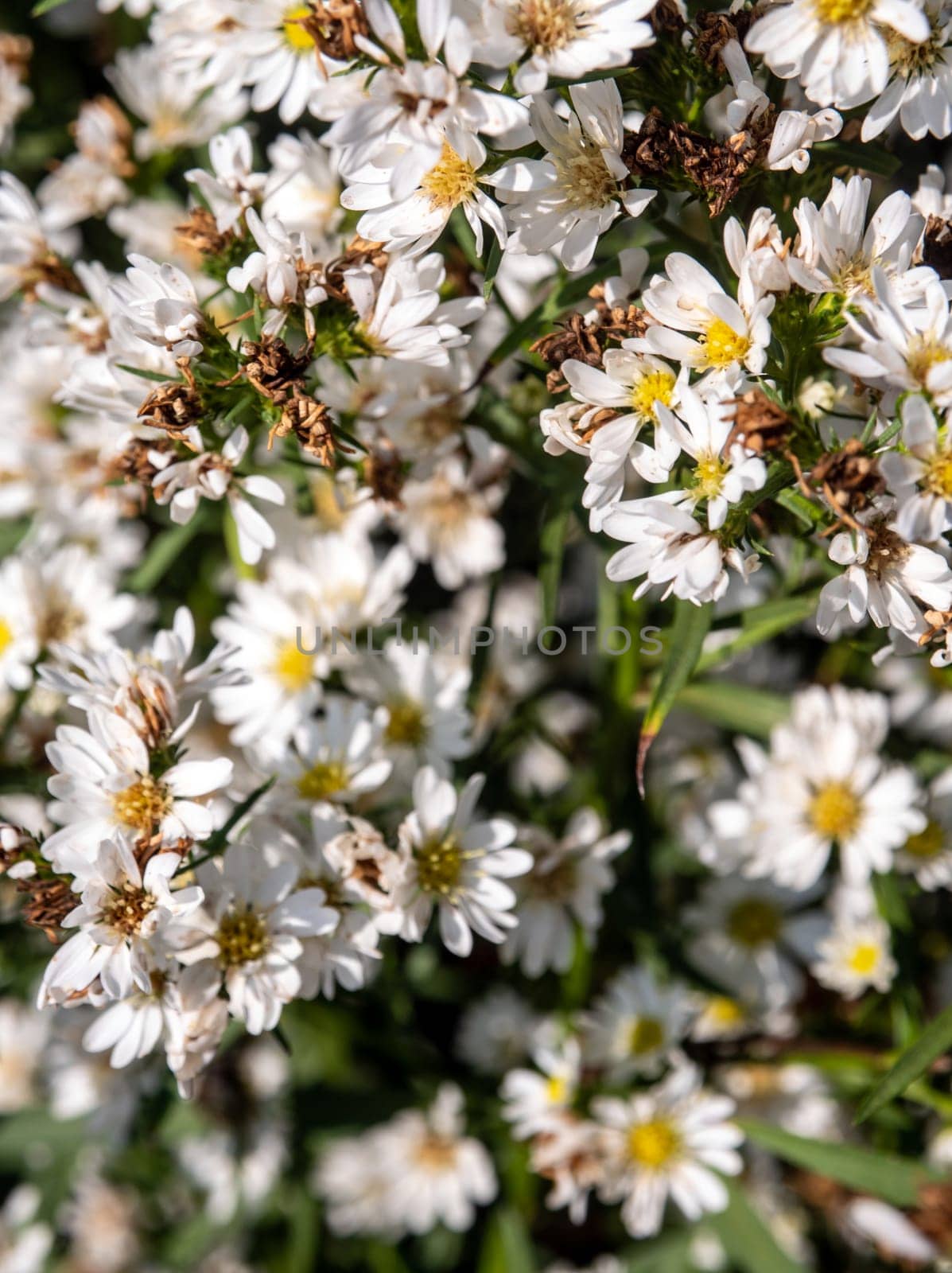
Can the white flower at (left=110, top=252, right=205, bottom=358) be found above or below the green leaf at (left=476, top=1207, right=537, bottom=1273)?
above

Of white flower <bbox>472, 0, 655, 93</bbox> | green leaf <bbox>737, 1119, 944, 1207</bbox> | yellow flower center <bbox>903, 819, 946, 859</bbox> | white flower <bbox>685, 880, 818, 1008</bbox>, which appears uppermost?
white flower <bbox>472, 0, 655, 93</bbox>

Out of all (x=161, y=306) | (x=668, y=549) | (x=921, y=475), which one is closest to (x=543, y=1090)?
(x=668, y=549)

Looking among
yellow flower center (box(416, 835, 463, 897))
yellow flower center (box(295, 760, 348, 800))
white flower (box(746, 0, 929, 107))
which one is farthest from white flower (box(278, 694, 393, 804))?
white flower (box(746, 0, 929, 107))

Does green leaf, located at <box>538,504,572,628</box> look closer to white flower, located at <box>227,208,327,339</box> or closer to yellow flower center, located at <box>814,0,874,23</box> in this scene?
white flower, located at <box>227,208,327,339</box>

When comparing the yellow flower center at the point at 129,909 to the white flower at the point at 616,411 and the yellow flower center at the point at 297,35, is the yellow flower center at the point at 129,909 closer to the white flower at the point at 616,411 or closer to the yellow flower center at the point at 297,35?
the white flower at the point at 616,411

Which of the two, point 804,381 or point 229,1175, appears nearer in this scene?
point 804,381

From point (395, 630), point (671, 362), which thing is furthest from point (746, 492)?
point (395, 630)

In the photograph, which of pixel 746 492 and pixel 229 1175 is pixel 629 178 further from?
pixel 229 1175
